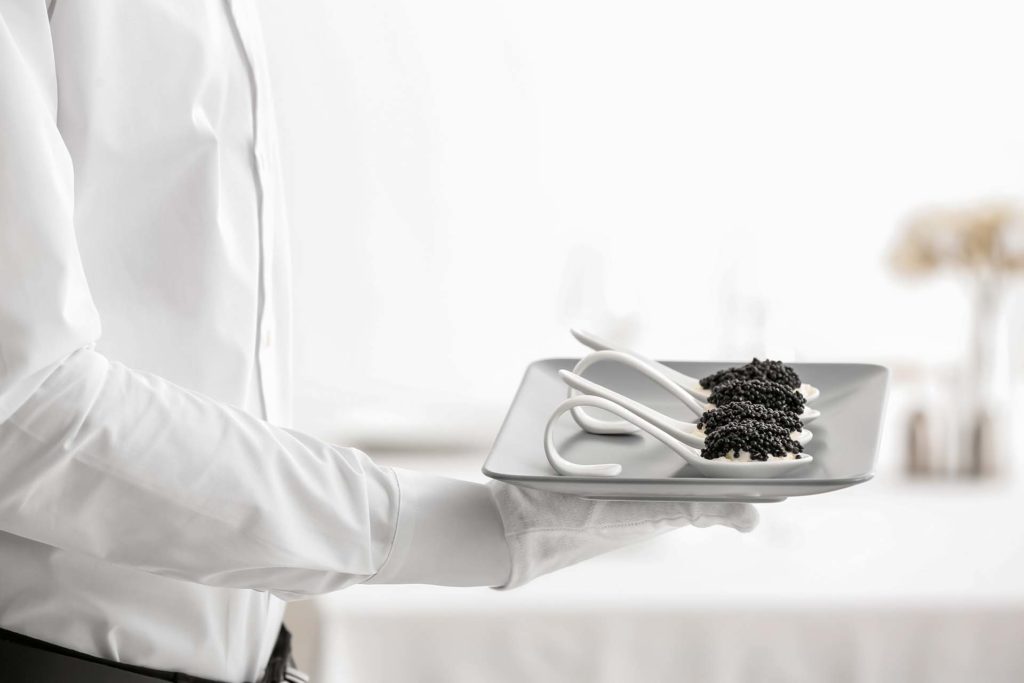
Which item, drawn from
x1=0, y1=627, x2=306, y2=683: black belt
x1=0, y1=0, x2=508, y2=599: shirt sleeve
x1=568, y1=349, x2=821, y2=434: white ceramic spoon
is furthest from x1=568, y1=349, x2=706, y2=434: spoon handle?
x1=0, y1=627, x2=306, y2=683: black belt

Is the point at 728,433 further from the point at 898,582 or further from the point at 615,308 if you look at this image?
the point at 615,308

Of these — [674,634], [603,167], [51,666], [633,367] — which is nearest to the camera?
[51,666]

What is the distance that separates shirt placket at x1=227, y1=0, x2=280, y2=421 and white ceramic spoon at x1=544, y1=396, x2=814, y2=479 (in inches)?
9.5

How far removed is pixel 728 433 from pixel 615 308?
1368 millimetres

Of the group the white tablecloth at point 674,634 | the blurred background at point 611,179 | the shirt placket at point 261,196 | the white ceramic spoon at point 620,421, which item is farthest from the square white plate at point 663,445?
the blurred background at point 611,179

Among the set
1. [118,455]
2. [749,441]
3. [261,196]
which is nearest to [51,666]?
[118,455]

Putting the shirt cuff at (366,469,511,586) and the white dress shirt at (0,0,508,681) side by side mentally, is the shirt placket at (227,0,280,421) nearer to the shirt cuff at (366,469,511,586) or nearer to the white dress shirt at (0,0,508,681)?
the white dress shirt at (0,0,508,681)

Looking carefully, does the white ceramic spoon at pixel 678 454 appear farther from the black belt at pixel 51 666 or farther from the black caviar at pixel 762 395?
the black belt at pixel 51 666

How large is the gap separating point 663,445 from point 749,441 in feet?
0.34

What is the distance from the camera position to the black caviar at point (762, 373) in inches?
29.8

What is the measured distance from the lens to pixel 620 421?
0.75 meters

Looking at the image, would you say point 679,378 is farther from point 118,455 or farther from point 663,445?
Result: point 118,455

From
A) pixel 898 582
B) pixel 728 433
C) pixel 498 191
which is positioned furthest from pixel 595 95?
pixel 728 433

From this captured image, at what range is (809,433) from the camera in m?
0.71
